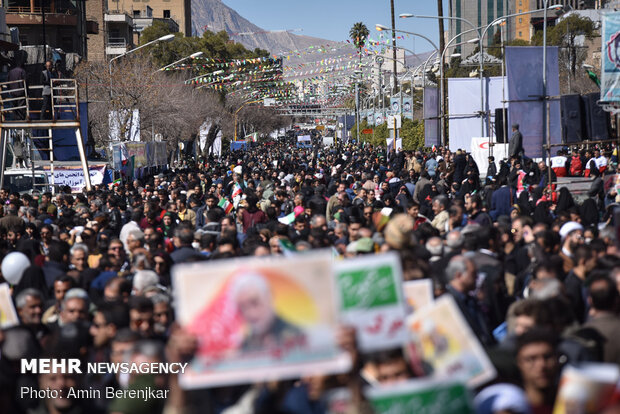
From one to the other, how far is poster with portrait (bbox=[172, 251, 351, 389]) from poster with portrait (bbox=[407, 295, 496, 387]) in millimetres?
637

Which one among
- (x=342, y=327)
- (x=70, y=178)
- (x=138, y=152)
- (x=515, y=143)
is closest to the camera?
(x=342, y=327)

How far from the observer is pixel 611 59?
1600 cm

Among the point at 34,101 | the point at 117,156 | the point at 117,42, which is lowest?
the point at 117,156

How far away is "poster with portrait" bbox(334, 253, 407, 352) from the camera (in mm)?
4539

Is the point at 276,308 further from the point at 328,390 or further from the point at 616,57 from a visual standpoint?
the point at 616,57

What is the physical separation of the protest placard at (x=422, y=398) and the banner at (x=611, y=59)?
507 inches

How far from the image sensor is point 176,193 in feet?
60.8

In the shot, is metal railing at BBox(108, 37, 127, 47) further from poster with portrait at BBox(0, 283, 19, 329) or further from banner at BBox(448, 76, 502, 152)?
poster with portrait at BBox(0, 283, 19, 329)

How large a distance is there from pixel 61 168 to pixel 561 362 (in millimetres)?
21959

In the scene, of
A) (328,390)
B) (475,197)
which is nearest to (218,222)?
(475,197)

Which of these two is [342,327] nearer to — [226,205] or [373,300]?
[373,300]

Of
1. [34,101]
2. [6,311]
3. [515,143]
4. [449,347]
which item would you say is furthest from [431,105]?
[449,347]

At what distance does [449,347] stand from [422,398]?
3.30 ft

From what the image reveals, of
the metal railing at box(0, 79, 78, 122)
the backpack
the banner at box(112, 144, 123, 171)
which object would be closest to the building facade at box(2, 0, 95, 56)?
the metal railing at box(0, 79, 78, 122)
